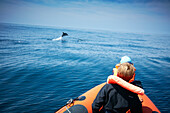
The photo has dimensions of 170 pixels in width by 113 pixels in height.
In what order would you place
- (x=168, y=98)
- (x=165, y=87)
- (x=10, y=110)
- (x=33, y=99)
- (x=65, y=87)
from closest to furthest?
1. (x=10, y=110)
2. (x=33, y=99)
3. (x=168, y=98)
4. (x=65, y=87)
5. (x=165, y=87)

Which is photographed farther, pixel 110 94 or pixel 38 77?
pixel 38 77

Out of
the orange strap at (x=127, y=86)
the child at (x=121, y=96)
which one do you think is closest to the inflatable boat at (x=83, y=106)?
the child at (x=121, y=96)

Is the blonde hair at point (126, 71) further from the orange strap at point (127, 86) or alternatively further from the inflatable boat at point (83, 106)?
the inflatable boat at point (83, 106)

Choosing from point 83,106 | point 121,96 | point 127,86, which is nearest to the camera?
point 127,86

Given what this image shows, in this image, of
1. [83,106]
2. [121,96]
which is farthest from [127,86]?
[83,106]

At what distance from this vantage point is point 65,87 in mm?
7309

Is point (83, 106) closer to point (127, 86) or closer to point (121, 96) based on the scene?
point (121, 96)

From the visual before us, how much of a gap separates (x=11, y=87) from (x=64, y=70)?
4.22 meters

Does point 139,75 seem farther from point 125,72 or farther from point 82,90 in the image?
point 125,72

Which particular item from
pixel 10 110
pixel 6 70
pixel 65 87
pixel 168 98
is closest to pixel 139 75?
pixel 168 98

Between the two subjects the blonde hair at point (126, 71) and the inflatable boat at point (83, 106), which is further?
the inflatable boat at point (83, 106)

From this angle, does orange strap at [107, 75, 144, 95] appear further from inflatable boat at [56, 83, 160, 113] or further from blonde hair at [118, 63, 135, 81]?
inflatable boat at [56, 83, 160, 113]

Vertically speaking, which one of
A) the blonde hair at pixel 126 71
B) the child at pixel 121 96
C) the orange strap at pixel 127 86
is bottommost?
the child at pixel 121 96

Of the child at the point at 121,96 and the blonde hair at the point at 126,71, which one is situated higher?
the blonde hair at the point at 126,71
